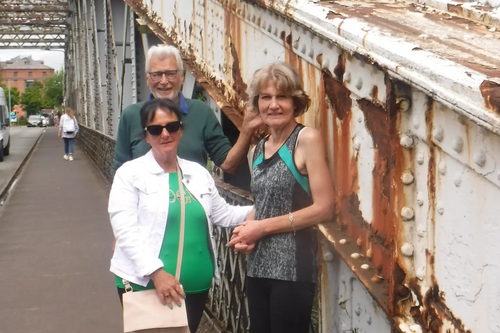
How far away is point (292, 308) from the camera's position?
2832 millimetres

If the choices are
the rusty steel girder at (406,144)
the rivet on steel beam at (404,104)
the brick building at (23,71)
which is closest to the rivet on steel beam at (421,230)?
the rusty steel girder at (406,144)

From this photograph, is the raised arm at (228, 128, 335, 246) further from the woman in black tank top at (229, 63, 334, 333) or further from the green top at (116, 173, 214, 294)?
the green top at (116, 173, 214, 294)

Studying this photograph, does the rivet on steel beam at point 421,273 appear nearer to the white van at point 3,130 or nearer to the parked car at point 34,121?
the white van at point 3,130

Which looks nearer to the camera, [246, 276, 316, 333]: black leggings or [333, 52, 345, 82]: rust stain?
[333, 52, 345, 82]: rust stain

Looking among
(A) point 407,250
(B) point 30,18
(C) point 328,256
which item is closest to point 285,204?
(C) point 328,256

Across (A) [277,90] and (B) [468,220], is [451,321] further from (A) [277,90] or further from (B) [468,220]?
(A) [277,90]

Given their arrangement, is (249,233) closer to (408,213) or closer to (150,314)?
(150,314)

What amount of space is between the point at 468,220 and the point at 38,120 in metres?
101

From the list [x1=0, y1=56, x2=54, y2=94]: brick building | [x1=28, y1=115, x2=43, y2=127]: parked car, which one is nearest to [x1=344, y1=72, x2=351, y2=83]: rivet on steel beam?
[x1=28, y1=115, x2=43, y2=127]: parked car

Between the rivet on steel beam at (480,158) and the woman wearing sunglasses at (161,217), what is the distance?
149 cm

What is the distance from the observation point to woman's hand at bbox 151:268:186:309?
9.46ft

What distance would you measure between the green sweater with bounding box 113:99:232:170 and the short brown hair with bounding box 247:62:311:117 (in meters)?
0.81

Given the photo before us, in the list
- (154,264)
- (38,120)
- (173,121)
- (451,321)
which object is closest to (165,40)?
(173,121)

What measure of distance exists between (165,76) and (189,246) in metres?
0.91
